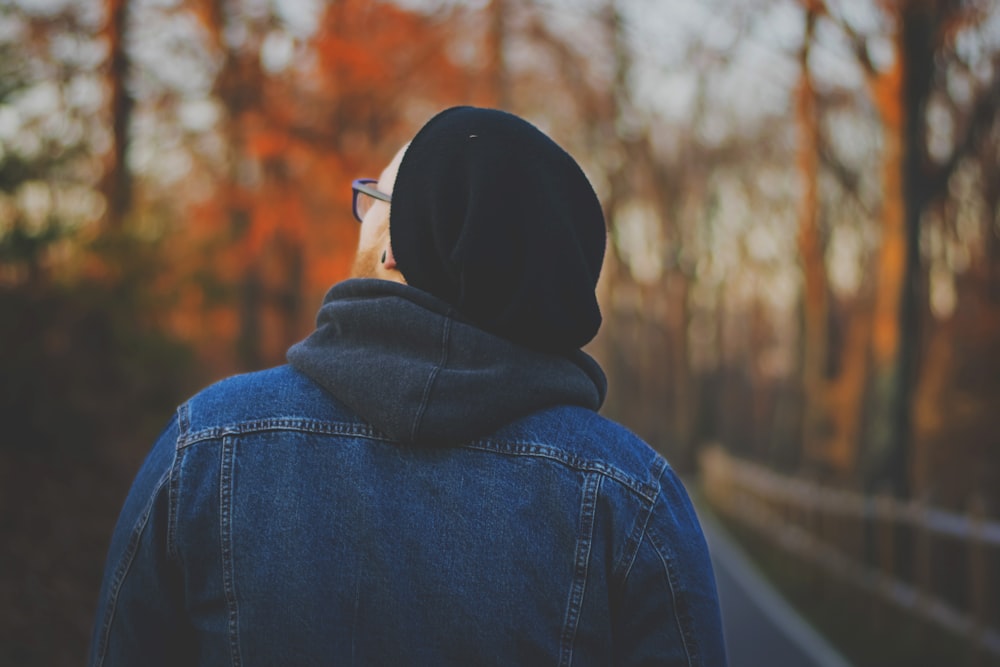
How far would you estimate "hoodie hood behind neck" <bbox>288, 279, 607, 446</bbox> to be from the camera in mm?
1610

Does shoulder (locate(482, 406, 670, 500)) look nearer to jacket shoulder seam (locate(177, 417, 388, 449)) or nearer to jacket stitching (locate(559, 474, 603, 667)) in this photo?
jacket stitching (locate(559, 474, 603, 667))

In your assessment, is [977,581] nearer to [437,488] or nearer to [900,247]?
[900,247]

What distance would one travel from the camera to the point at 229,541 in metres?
1.63

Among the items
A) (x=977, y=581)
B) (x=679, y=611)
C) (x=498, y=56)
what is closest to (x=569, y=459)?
(x=679, y=611)

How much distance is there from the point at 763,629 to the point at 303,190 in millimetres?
9764

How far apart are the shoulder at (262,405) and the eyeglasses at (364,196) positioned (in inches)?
14.5

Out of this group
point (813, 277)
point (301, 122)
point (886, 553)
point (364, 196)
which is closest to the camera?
point (364, 196)

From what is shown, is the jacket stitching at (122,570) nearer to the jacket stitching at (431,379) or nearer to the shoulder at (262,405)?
the shoulder at (262,405)

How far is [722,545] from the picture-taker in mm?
16000

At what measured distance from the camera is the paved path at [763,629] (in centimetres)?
794

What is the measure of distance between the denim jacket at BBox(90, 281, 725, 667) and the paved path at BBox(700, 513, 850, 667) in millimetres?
6668

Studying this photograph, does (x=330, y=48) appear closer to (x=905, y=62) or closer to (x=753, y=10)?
(x=753, y=10)

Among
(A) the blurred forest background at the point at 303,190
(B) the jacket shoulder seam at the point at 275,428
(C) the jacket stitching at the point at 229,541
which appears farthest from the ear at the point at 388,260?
(A) the blurred forest background at the point at 303,190

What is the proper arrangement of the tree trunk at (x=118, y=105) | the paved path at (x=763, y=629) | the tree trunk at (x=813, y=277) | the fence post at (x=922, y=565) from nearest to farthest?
the paved path at (x=763, y=629) < the fence post at (x=922, y=565) < the tree trunk at (x=118, y=105) < the tree trunk at (x=813, y=277)
